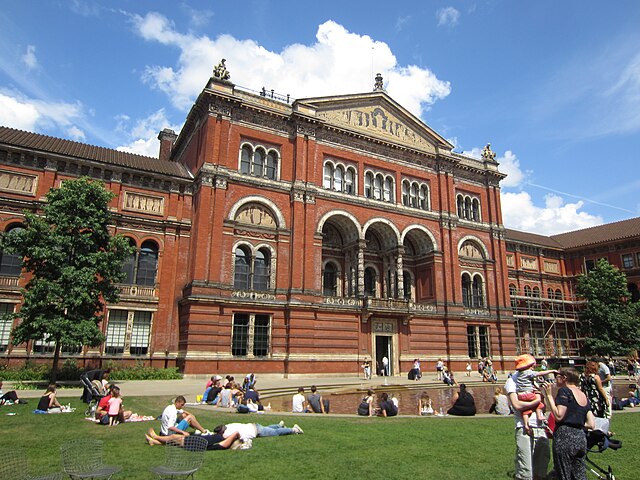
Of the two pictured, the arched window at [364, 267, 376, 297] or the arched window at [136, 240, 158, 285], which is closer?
the arched window at [136, 240, 158, 285]

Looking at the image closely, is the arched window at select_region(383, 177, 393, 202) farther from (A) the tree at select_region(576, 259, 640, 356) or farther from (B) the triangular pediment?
(A) the tree at select_region(576, 259, 640, 356)

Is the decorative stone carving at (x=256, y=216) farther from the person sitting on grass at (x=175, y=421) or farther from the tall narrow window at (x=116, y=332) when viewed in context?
the person sitting on grass at (x=175, y=421)

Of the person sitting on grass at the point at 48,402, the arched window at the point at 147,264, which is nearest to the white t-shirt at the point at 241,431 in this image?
the person sitting on grass at the point at 48,402

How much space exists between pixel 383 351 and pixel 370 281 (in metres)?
6.84

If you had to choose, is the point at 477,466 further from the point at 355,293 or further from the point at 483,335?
the point at 483,335

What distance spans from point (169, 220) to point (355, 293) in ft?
49.2

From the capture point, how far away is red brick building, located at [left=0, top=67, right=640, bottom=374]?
28.4 m

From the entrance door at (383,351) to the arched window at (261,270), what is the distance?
9.45 m

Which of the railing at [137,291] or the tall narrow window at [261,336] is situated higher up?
the railing at [137,291]

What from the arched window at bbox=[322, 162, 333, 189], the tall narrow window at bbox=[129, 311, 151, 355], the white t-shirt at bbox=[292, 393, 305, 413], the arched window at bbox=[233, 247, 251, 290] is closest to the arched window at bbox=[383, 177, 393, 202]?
the arched window at bbox=[322, 162, 333, 189]

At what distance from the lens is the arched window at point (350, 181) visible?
1414 inches

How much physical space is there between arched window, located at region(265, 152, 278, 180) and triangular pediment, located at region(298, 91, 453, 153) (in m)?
4.63

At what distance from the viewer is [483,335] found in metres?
39.7

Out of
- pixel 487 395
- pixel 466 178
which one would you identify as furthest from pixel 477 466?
pixel 466 178
